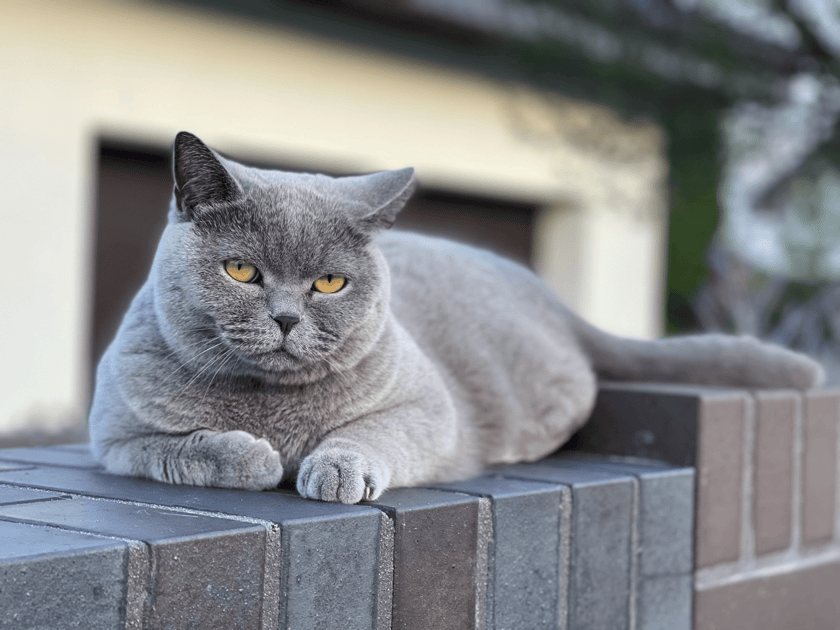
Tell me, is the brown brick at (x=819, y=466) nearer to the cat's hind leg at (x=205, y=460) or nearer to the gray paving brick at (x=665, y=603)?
the gray paving brick at (x=665, y=603)

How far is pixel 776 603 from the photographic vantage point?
187 cm

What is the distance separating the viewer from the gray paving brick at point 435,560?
118cm

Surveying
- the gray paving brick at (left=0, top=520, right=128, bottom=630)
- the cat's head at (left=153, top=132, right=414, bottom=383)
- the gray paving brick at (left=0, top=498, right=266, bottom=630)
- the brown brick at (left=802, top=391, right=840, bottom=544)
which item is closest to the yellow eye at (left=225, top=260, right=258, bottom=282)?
the cat's head at (left=153, top=132, right=414, bottom=383)

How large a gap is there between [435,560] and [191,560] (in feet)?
1.17

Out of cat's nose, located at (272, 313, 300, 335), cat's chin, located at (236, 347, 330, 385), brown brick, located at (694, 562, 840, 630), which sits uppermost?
cat's nose, located at (272, 313, 300, 335)

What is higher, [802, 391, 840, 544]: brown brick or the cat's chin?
the cat's chin

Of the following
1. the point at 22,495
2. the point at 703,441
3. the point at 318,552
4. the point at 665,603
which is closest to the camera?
the point at 318,552

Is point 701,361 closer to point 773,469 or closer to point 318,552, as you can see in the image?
point 773,469

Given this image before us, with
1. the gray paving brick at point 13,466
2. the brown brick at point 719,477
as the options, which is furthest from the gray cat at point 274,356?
the brown brick at point 719,477

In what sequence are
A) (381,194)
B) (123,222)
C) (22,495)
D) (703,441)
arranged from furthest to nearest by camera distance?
(123,222), (703,441), (381,194), (22,495)

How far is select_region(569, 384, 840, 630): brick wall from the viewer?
175cm

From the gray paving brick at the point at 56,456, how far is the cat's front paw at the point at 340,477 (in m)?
0.44

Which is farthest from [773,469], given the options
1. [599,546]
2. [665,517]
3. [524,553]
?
[524,553]

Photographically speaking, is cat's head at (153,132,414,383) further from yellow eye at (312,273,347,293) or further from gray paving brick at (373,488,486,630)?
gray paving brick at (373,488,486,630)
